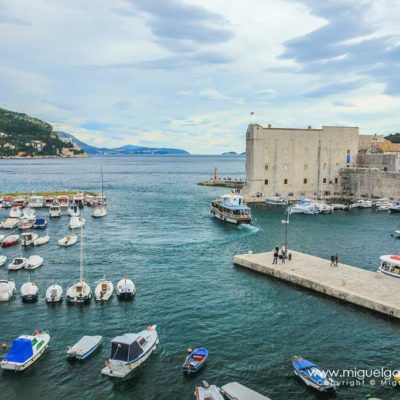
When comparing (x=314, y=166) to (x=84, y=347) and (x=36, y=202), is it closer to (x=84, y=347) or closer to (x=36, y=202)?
(x=36, y=202)

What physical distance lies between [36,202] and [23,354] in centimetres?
6495

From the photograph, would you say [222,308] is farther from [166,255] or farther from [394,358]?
[166,255]

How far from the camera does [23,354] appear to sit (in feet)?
76.2

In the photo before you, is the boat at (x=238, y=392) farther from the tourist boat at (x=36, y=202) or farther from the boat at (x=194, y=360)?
the tourist boat at (x=36, y=202)

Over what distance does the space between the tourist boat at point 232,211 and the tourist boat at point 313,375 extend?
41.0 metres

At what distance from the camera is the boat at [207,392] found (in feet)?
64.9

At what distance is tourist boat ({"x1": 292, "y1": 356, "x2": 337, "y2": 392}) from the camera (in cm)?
2070

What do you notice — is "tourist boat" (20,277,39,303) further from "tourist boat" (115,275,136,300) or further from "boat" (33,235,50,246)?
"boat" (33,235,50,246)

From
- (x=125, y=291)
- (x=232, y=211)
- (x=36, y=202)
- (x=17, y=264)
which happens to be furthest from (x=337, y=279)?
(x=36, y=202)

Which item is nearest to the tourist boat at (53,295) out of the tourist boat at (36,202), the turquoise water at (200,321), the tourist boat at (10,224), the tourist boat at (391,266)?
the turquoise water at (200,321)

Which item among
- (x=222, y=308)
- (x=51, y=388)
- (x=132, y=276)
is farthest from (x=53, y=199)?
(x=51, y=388)

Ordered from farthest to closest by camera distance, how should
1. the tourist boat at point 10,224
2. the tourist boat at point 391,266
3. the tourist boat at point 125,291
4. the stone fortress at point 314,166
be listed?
the stone fortress at point 314,166
the tourist boat at point 10,224
the tourist boat at point 391,266
the tourist boat at point 125,291

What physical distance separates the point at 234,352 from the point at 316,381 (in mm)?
5130

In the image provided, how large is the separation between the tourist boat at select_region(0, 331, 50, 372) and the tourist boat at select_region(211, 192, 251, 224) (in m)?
41.5
